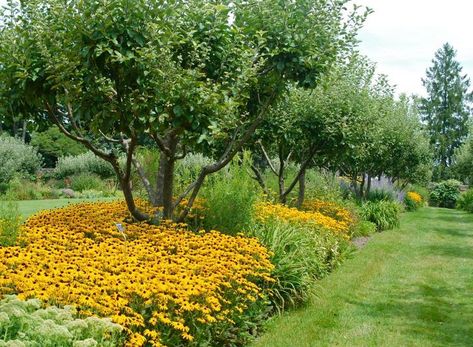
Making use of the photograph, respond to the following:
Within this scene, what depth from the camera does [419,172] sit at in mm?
24500

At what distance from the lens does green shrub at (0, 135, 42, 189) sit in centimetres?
2091

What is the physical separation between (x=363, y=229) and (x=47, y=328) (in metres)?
11.3

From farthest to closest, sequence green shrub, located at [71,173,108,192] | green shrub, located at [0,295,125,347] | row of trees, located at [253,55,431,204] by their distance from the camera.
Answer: green shrub, located at [71,173,108,192] → row of trees, located at [253,55,431,204] → green shrub, located at [0,295,125,347]

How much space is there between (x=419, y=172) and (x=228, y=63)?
1930 centimetres

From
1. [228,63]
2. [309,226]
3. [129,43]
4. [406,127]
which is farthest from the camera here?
[406,127]

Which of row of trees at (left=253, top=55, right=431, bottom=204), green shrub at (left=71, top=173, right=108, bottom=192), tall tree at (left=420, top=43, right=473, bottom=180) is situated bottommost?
green shrub at (left=71, top=173, right=108, bottom=192)

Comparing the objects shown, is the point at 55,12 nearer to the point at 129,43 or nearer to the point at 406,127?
the point at 129,43

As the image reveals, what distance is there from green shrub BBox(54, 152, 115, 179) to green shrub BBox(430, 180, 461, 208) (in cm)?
2217

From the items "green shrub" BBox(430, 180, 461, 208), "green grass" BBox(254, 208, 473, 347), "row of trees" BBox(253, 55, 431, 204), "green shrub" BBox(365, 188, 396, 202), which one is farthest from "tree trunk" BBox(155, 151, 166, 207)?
"green shrub" BBox(430, 180, 461, 208)

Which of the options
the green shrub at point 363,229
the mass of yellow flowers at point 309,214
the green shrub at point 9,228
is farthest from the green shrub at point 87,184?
the green shrub at point 9,228

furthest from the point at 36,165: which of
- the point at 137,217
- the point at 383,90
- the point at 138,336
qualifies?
the point at 138,336

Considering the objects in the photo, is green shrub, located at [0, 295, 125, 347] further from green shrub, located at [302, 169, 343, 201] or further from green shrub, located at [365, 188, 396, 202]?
green shrub, located at [365, 188, 396, 202]

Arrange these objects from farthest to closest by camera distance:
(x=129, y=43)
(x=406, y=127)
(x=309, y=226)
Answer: (x=406, y=127) < (x=309, y=226) < (x=129, y=43)

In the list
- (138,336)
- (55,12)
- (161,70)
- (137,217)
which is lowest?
(138,336)
